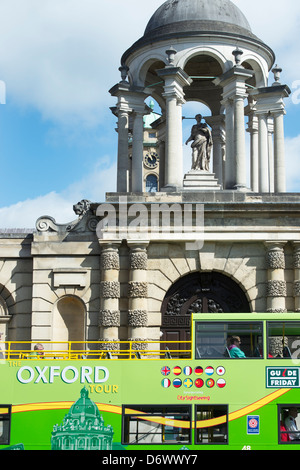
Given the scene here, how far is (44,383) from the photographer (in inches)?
795

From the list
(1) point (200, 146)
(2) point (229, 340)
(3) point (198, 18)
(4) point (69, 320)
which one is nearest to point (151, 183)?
(1) point (200, 146)

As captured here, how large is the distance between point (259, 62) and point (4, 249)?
14.1 meters

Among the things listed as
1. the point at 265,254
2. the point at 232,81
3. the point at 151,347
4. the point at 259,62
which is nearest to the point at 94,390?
the point at 151,347

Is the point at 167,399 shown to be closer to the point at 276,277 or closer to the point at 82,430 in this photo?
the point at 82,430

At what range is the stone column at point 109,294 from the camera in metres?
30.8

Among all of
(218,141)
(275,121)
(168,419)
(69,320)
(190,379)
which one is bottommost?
(168,419)

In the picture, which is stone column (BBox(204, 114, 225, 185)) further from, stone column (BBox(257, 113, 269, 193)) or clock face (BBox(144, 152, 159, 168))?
clock face (BBox(144, 152, 159, 168))

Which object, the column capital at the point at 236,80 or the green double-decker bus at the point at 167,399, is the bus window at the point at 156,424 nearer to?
the green double-decker bus at the point at 167,399

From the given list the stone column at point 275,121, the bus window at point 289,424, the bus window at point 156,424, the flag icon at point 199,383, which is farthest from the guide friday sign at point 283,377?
Answer: the stone column at point 275,121

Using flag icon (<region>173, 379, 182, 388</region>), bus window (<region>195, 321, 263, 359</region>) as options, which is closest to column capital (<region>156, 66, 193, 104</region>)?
bus window (<region>195, 321, 263, 359</region>)

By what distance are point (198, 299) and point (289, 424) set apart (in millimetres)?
12206

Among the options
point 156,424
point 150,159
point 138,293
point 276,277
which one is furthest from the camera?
point 150,159

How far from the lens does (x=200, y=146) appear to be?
114ft

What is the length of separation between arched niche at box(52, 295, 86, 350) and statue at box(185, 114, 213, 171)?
26.4 feet
